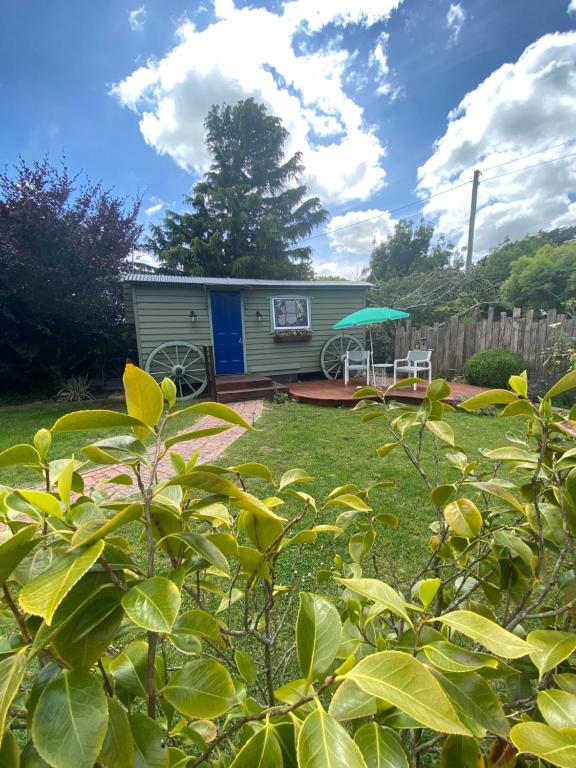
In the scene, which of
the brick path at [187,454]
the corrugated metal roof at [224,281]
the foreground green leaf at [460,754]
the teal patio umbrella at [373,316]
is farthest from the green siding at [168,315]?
the foreground green leaf at [460,754]

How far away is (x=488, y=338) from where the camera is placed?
8078 millimetres

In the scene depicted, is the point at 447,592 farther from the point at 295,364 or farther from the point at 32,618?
the point at 295,364

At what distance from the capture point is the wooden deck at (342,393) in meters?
6.37

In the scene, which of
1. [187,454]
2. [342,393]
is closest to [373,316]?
[342,393]

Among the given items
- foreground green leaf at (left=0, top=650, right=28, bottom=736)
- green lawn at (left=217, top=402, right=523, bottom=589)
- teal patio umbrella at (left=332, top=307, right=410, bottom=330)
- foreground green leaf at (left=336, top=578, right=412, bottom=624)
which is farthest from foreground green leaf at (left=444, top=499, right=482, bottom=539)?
teal patio umbrella at (left=332, top=307, right=410, bottom=330)

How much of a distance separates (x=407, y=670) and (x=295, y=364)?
8729 millimetres

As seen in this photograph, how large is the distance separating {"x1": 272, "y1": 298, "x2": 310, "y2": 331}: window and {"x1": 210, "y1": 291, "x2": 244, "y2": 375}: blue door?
0.95 metres

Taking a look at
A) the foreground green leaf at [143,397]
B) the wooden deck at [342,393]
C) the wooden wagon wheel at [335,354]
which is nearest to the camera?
the foreground green leaf at [143,397]

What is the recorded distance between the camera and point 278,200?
17.2m

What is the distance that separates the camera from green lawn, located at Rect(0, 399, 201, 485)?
3.69 m

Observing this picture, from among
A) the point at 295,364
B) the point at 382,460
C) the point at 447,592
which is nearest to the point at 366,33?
the point at 295,364

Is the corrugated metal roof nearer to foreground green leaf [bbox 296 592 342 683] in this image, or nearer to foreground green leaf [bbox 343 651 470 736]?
foreground green leaf [bbox 296 592 342 683]

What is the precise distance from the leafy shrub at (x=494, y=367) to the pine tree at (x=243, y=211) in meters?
11.7

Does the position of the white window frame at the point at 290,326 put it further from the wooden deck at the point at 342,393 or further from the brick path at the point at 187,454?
the brick path at the point at 187,454
